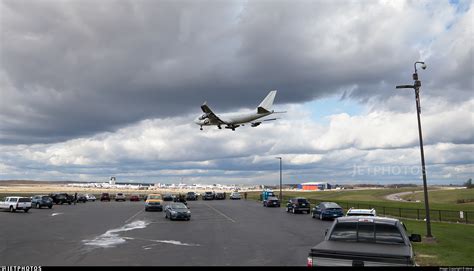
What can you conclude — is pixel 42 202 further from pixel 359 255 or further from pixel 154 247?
pixel 359 255

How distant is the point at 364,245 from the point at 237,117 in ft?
94.1

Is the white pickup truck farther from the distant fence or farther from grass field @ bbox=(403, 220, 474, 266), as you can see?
grass field @ bbox=(403, 220, 474, 266)

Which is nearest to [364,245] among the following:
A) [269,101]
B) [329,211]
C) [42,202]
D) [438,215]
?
[329,211]

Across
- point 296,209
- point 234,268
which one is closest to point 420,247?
point 234,268

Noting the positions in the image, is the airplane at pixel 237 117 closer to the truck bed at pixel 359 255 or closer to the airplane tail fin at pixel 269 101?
the airplane tail fin at pixel 269 101

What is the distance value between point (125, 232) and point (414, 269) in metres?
18.6

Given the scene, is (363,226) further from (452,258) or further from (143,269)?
(452,258)

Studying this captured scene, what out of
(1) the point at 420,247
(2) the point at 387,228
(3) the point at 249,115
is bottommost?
(1) the point at 420,247

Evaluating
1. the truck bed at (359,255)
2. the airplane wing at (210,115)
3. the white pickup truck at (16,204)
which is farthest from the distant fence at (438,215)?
the white pickup truck at (16,204)

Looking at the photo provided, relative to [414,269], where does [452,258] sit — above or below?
below

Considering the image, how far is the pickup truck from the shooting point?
294 inches

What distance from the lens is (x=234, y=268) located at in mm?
11945

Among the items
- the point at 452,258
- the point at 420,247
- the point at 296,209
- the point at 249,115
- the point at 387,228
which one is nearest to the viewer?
the point at 387,228

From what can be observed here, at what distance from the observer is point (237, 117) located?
3703 cm
